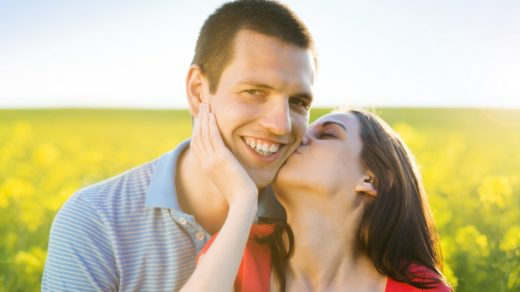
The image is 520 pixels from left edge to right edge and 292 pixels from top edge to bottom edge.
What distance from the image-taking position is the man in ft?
9.86

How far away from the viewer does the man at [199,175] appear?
3.00m

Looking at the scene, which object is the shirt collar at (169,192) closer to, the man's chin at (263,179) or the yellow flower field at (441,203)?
the man's chin at (263,179)

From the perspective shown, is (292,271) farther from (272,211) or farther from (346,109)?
(346,109)

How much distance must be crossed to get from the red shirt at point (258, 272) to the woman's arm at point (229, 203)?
27cm

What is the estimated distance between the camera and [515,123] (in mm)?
16484

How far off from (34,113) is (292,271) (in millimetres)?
28084

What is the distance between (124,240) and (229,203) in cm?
61

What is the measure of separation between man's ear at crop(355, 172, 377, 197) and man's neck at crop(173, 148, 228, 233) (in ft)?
2.27

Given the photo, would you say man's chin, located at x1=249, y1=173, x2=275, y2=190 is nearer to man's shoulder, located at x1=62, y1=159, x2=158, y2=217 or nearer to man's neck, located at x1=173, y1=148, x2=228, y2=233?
man's neck, located at x1=173, y1=148, x2=228, y2=233

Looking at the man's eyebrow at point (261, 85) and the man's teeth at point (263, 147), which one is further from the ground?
the man's eyebrow at point (261, 85)

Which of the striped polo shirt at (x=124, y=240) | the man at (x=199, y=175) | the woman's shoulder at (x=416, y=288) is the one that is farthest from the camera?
the striped polo shirt at (x=124, y=240)

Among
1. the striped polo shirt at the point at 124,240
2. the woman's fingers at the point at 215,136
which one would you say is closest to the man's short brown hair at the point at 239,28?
the woman's fingers at the point at 215,136

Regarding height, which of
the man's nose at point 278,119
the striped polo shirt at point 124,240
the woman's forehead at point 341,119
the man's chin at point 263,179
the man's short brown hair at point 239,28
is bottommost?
the striped polo shirt at point 124,240

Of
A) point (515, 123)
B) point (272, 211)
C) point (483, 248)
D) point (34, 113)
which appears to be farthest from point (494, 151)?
point (34, 113)
